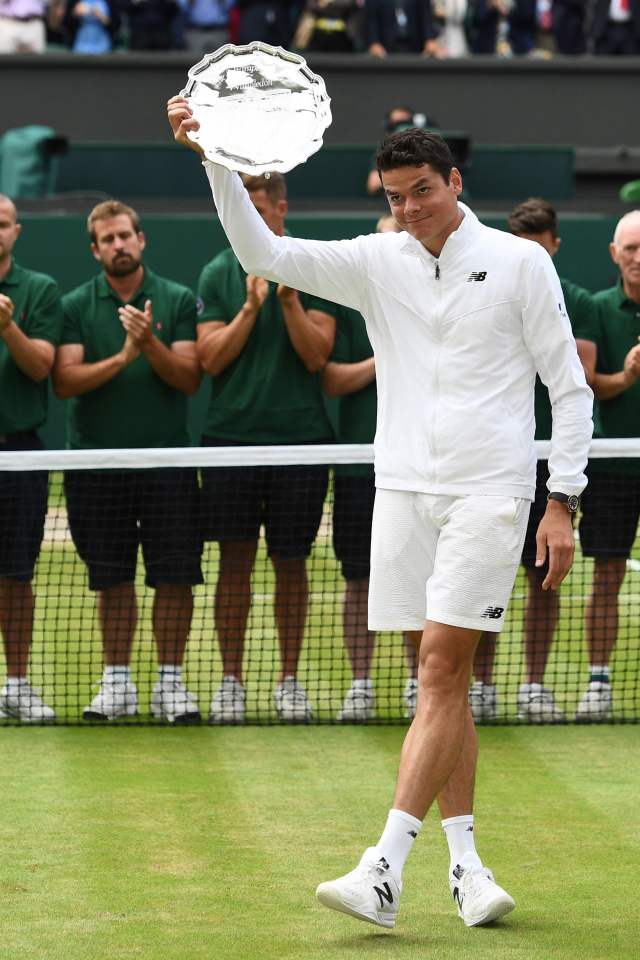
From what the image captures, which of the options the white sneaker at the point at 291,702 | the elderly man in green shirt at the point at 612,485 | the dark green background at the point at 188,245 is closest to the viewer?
the white sneaker at the point at 291,702

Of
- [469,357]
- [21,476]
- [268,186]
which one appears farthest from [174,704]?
[469,357]

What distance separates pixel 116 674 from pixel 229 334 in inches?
62.4

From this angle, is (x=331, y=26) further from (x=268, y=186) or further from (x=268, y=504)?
(x=268, y=504)

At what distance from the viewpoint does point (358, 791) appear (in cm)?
612

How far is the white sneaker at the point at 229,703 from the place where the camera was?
7.20 m

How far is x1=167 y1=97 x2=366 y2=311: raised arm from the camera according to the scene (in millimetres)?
4664

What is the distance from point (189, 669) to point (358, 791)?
213 centimetres

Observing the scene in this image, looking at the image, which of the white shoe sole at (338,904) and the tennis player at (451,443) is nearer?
the white shoe sole at (338,904)

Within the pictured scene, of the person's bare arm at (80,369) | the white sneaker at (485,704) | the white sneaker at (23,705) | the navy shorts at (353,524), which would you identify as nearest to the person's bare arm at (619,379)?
the navy shorts at (353,524)

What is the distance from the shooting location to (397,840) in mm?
4566

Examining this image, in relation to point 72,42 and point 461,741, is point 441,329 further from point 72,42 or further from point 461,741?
point 72,42

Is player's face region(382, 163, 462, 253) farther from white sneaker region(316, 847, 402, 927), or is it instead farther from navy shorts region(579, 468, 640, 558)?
navy shorts region(579, 468, 640, 558)

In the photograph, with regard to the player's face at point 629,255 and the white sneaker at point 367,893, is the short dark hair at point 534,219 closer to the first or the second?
the player's face at point 629,255

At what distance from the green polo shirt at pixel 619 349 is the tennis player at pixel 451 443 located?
2.73 m
